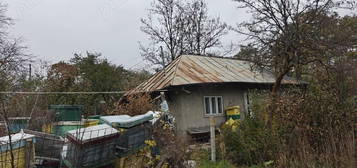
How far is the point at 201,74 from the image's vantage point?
12930 millimetres

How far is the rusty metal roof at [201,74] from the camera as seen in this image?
12.0 meters

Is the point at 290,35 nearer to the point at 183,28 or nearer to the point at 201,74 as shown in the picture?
the point at 201,74

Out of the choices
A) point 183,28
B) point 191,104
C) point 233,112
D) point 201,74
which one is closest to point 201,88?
point 201,74

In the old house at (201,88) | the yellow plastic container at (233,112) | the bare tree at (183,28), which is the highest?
the bare tree at (183,28)

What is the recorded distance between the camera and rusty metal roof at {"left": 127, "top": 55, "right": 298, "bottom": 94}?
39.3 ft

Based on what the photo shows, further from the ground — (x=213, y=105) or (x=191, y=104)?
(x=191, y=104)

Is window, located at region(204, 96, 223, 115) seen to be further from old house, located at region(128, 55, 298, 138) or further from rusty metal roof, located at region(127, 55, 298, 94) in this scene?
rusty metal roof, located at region(127, 55, 298, 94)

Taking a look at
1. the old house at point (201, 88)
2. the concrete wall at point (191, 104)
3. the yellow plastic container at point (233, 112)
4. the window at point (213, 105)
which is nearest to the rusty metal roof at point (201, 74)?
the old house at point (201, 88)

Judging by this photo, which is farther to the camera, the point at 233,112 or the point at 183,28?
the point at 183,28

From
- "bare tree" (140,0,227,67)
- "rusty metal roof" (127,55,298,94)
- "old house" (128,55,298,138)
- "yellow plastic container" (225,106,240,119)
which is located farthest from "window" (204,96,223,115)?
"bare tree" (140,0,227,67)

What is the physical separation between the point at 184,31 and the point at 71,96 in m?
14.8

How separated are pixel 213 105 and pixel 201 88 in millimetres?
1140

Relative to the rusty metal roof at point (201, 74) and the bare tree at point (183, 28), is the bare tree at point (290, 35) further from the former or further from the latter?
the bare tree at point (183, 28)

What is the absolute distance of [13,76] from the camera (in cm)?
1385
